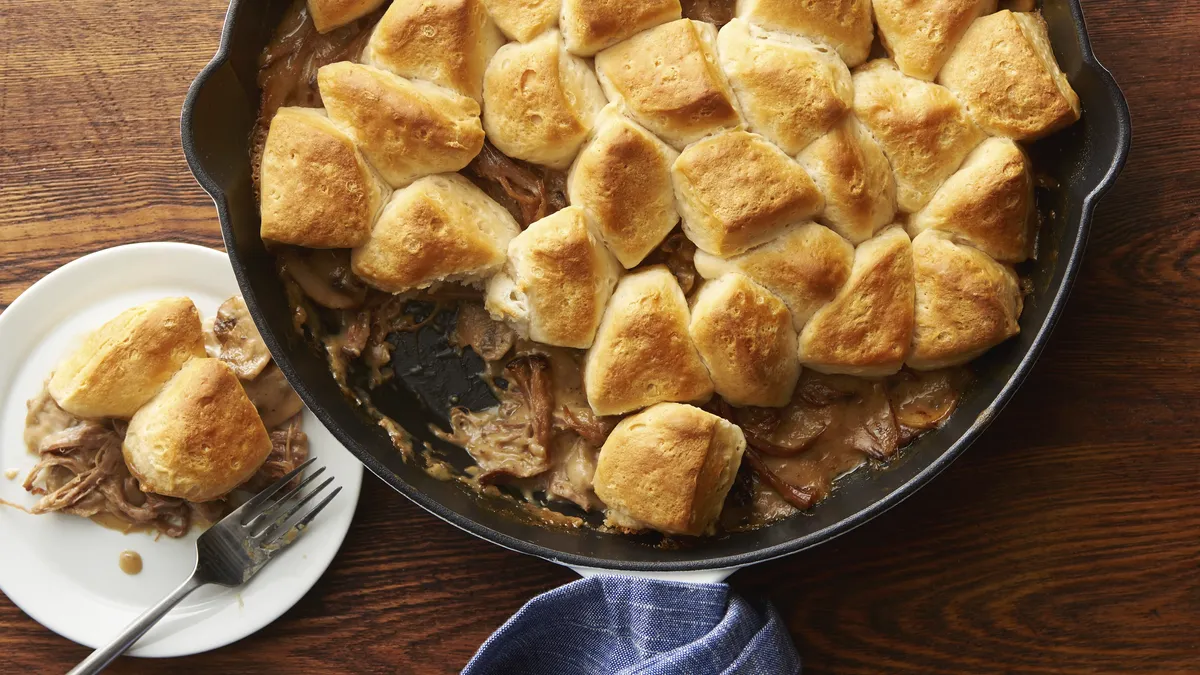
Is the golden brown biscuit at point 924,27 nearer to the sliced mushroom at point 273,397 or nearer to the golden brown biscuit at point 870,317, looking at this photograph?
the golden brown biscuit at point 870,317

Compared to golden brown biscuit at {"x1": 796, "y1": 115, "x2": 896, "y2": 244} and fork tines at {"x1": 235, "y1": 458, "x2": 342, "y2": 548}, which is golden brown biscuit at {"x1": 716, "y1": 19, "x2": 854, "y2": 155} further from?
fork tines at {"x1": 235, "y1": 458, "x2": 342, "y2": 548}

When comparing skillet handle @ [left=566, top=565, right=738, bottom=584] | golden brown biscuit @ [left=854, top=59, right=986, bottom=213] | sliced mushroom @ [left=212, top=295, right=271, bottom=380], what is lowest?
skillet handle @ [left=566, top=565, right=738, bottom=584]

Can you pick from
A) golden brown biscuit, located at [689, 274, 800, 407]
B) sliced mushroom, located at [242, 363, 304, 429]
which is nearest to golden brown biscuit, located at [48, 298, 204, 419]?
sliced mushroom, located at [242, 363, 304, 429]

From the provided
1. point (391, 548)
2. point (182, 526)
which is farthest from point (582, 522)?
point (182, 526)

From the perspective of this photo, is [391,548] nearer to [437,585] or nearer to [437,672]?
[437,585]

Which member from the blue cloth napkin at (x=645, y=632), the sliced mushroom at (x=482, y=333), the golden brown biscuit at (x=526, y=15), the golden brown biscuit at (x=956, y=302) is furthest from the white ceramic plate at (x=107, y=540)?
the golden brown biscuit at (x=956, y=302)

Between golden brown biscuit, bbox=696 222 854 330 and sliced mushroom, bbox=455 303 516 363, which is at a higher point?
golden brown biscuit, bbox=696 222 854 330

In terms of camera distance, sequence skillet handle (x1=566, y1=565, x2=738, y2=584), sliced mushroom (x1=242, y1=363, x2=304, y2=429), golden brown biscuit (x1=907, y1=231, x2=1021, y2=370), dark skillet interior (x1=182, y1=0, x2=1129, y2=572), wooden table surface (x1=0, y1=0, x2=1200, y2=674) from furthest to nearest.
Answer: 1. wooden table surface (x1=0, y1=0, x2=1200, y2=674)
2. sliced mushroom (x1=242, y1=363, x2=304, y2=429)
3. skillet handle (x1=566, y1=565, x2=738, y2=584)
4. golden brown biscuit (x1=907, y1=231, x2=1021, y2=370)
5. dark skillet interior (x1=182, y1=0, x2=1129, y2=572)

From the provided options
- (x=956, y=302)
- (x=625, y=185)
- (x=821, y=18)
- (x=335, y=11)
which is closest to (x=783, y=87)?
(x=821, y=18)
